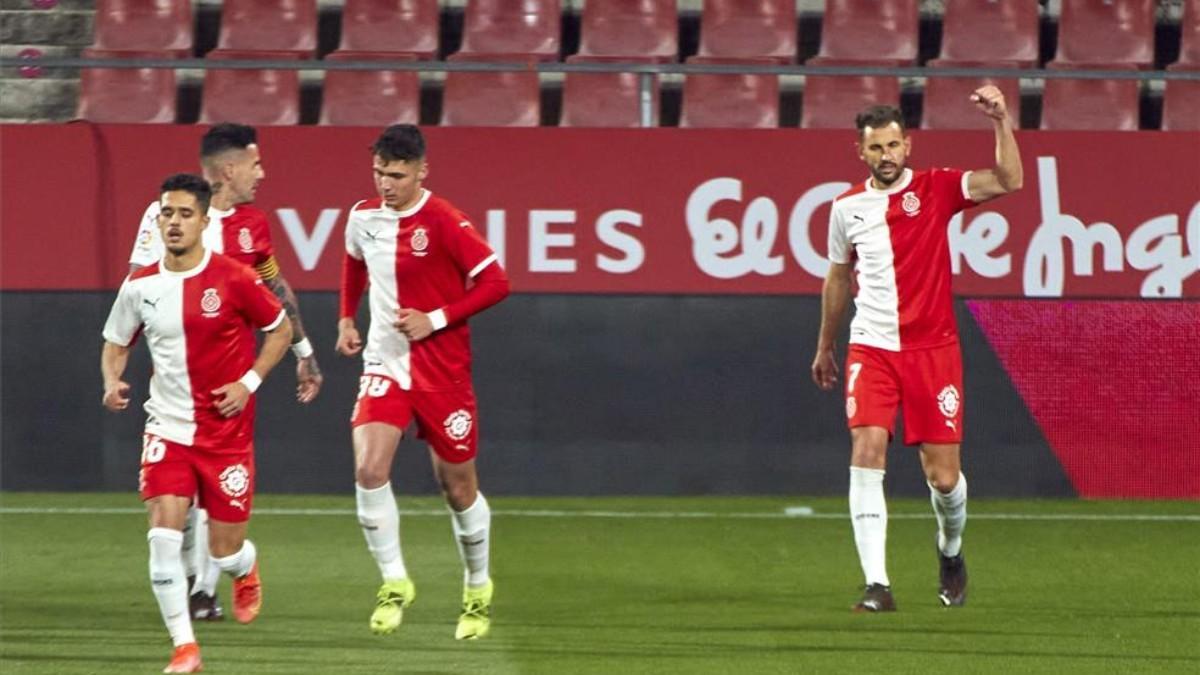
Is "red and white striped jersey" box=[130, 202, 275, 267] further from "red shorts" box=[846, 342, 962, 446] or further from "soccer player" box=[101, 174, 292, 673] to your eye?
"red shorts" box=[846, 342, 962, 446]

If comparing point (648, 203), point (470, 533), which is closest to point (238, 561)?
point (470, 533)

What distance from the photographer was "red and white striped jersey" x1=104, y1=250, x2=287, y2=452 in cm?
719

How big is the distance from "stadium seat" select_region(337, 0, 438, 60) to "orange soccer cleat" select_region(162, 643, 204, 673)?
7283 millimetres

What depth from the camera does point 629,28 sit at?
13758mm

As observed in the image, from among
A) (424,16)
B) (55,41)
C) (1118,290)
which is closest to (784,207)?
(1118,290)

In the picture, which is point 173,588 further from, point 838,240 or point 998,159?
point 998,159

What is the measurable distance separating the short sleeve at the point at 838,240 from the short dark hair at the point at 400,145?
1865mm

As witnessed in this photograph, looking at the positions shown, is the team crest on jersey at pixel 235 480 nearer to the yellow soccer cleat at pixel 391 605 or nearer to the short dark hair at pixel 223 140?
the yellow soccer cleat at pixel 391 605

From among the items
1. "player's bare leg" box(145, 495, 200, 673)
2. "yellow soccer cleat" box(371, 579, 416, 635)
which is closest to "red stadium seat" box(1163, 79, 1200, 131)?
"yellow soccer cleat" box(371, 579, 416, 635)

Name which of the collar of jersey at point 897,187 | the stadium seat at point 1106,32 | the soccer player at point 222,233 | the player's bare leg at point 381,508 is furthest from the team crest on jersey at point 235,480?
the stadium seat at point 1106,32

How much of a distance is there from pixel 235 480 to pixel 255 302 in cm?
63

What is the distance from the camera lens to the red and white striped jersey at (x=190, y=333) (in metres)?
7.19

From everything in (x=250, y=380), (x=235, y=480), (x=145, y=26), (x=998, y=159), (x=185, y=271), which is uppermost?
(x=145, y=26)

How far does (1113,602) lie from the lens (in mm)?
8820
